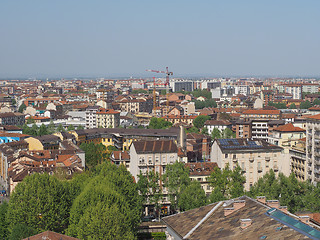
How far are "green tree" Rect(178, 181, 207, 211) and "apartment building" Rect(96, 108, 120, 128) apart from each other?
6951 cm

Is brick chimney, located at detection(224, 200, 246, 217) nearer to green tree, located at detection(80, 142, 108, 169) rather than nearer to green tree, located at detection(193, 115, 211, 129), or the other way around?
green tree, located at detection(80, 142, 108, 169)

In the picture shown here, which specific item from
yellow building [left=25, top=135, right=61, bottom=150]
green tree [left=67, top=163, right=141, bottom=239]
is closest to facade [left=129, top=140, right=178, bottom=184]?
green tree [left=67, top=163, right=141, bottom=239]

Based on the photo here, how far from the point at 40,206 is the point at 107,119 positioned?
74.6 meters

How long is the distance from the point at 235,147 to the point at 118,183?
45.2 feet

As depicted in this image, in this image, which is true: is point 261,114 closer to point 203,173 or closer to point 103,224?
point 203,173

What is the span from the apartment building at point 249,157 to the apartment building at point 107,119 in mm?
61164

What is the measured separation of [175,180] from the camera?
43.8m

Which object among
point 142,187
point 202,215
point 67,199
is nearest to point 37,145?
point 142,187

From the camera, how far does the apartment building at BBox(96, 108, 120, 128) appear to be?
10881 cm

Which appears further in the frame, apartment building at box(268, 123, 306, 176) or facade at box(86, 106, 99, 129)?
facade at box(86, 106, 99, 129)

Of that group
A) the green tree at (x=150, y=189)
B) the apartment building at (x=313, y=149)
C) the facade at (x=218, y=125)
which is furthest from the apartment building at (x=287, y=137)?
the facade at (x=218, y=125)

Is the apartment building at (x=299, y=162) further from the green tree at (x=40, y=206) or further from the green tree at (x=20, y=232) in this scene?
the green tree at (x=20, y=232)

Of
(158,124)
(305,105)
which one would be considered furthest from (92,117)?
(305,105)

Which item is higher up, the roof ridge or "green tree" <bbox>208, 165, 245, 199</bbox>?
the roof ridge
